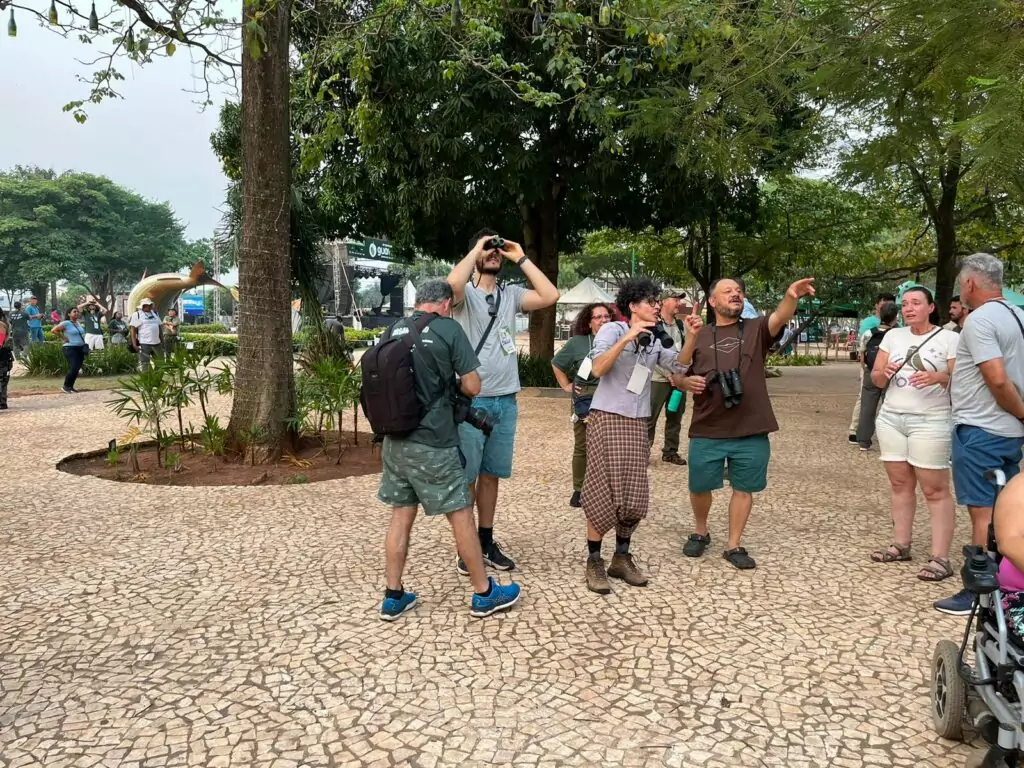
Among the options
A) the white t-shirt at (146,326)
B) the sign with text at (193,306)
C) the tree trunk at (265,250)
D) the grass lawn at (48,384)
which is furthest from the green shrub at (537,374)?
the sign with text at (193,306)

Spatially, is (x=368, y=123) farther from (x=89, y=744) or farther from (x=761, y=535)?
(x=89, y=744)

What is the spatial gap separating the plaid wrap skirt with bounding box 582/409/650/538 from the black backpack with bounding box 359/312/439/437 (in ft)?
3.49

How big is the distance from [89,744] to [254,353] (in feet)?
15.6

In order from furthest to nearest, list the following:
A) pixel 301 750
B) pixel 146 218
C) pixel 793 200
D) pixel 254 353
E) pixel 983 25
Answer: pixel 146 218 → pixel 793 200 → pixel 254 353 → pixel 983 25 → pixel 301 750

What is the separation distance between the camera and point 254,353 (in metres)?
6.84

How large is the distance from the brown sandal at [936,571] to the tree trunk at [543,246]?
9.99m

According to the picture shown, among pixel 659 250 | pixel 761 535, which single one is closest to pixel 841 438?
pixel 761 535

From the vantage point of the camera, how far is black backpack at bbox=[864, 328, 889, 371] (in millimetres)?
6137

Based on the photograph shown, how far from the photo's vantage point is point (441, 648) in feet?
10.3

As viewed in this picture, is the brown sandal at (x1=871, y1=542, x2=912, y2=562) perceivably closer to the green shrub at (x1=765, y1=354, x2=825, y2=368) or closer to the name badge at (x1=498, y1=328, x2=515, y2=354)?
the name badge at (x1=498, y1=328, x2=515, y2=354)

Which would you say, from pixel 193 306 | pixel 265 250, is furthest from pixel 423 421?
pixel 193 306

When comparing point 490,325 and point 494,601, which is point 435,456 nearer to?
point 494,601

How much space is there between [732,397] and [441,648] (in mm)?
2080

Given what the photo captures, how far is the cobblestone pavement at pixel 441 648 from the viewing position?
2.47 metres
